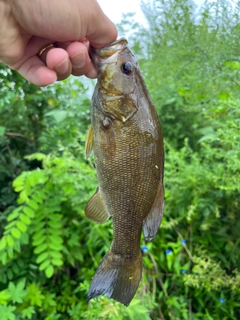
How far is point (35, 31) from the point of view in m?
1.20

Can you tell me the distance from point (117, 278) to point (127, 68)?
22.8 inches

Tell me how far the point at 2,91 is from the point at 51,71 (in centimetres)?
115

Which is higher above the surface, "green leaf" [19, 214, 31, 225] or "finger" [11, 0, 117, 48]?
"finger" [11, 0, 117, 48]

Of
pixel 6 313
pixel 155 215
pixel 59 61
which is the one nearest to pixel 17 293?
pixel 6 313

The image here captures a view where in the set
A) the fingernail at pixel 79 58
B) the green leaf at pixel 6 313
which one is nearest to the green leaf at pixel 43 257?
the green leaf at pixel 6 313

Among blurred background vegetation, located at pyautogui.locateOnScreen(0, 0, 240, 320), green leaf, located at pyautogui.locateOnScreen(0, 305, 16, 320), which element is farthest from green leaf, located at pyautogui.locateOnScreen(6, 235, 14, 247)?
green leaf, located at pyautogui.locateOnScreen(0, 305, 16, 320)

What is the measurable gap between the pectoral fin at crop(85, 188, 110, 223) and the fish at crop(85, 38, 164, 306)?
0.09 ft

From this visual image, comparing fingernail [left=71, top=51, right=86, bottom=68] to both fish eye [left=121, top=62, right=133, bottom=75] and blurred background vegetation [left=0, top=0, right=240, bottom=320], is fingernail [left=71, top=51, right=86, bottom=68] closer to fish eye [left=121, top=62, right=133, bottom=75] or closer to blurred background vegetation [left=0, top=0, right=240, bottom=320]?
fish eye [left=121, top=62, right=133, bottom=75]

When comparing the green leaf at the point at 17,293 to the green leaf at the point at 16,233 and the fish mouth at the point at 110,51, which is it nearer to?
the green leaf at the point at 16,233

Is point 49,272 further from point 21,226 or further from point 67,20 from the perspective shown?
point 67,20

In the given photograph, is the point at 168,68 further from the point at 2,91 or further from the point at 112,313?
the point at 112,313

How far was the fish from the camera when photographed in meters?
1.04

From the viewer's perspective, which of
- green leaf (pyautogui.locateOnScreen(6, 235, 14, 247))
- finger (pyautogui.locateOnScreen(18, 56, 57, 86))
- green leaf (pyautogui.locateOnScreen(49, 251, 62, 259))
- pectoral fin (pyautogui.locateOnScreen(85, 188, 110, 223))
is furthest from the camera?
green leaf (pyautogui.locateOnScreen(49, 251, 62, 259))

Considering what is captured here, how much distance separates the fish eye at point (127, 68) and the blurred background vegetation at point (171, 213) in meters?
0.56
